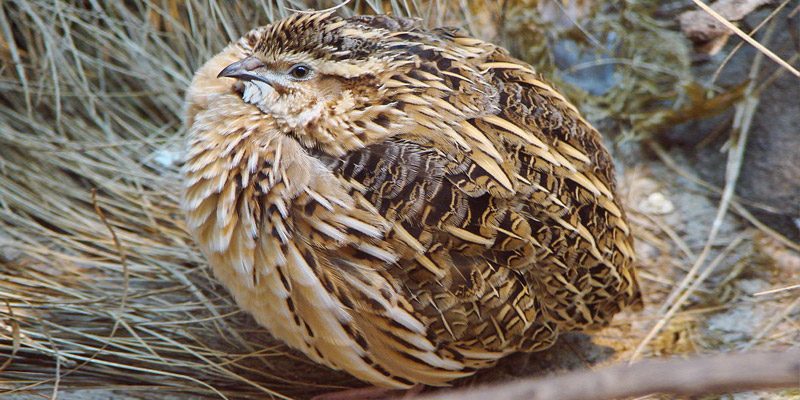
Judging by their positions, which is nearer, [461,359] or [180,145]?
[461,359]

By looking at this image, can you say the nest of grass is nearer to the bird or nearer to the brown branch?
the bird

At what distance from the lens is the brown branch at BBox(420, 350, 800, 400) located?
104 cm

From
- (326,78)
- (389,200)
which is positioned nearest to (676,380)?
(389,200)

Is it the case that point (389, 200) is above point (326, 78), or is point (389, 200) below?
below

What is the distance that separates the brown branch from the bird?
49.6 inches

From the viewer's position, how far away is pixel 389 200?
2.32 meters

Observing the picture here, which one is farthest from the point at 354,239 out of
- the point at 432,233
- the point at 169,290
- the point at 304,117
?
the point at 169,290

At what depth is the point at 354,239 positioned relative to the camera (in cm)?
231

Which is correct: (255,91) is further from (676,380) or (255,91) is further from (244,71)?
(676,380)

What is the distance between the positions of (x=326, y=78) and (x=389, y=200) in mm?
485

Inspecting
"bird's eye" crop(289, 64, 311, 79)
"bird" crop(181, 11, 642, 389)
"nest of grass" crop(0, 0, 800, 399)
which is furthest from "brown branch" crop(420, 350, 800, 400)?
"nest of grass" crop(0, 0, 800, 399)

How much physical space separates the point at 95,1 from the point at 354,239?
218cm

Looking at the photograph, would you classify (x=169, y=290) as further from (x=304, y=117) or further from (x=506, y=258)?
(x=506, y=258)

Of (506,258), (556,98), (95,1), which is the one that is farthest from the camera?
(95,1)
